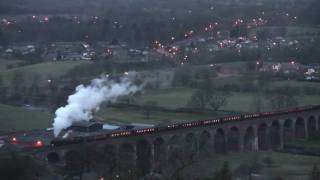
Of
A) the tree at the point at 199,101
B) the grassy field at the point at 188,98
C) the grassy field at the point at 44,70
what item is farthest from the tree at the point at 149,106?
the grassy field at the point at 44,70

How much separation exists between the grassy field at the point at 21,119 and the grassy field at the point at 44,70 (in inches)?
334

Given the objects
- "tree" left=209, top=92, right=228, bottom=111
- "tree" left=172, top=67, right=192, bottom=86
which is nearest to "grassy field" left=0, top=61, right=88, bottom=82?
"tree" left=172, top=67, right=192, bottom=86

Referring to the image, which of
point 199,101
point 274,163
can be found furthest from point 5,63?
point 274,163

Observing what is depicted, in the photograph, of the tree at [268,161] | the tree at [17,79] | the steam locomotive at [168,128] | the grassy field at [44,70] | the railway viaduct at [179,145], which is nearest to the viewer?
the railway viaduct at [179,145]

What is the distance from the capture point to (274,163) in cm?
2592

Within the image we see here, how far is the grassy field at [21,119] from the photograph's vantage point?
102 ft

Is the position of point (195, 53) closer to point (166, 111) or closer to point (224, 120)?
point (166, 111)

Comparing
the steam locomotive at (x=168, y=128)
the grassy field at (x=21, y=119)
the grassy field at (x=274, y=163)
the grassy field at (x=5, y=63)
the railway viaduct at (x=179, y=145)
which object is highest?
the grassy field at (x=5, y=63)

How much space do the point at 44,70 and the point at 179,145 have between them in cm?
2047

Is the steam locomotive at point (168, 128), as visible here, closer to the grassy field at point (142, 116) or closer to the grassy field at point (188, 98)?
the grassy field at point (188, 98)

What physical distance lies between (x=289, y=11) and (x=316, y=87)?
34.7 m

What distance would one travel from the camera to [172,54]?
56.4 metres

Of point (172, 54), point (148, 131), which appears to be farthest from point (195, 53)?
point (148, 131)

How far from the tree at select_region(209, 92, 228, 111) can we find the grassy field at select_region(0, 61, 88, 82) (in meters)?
9.57
